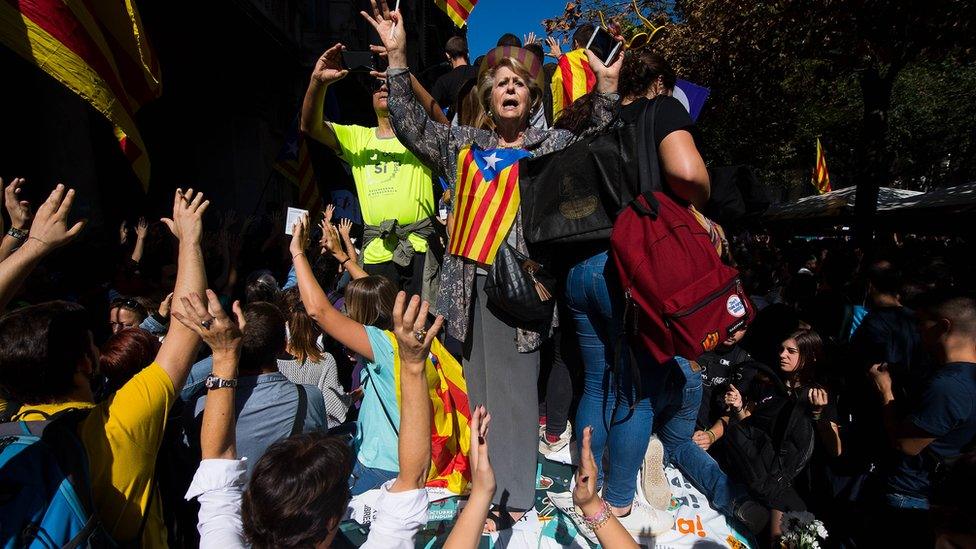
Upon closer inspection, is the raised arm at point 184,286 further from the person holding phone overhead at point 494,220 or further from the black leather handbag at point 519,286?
the black leather handbag at point 519,286

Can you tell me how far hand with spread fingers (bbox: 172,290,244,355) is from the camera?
6.23 feet

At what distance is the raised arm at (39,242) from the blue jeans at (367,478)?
1736mm

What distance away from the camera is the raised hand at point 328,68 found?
3.07m

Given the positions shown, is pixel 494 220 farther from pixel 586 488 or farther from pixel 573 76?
pixel 573 76

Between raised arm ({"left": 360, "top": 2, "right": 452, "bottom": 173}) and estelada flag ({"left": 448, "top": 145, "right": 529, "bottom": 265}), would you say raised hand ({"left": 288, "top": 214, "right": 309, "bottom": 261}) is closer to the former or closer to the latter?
raised arm ({"left": 360, "top": 2, "right": 452, "bottom": 173})

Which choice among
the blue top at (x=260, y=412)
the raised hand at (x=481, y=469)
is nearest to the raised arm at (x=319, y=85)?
the blue top at (x=260, y=412)

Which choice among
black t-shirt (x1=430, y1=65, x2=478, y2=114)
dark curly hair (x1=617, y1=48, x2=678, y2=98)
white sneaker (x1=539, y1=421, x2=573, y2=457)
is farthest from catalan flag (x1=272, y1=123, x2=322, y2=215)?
dark curly hair (x1=617, y1=48, x2=678, y2=98)

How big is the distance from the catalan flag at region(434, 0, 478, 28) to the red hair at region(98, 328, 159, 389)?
2749 millimetres

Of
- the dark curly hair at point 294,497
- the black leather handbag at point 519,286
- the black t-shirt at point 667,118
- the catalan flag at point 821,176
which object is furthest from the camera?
the catalan flag at point 821,176

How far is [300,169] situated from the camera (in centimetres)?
630

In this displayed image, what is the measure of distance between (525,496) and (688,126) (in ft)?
5.62

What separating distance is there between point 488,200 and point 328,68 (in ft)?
4.77

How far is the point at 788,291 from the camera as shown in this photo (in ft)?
30.7

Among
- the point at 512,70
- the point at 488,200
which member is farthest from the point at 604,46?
the point at 488,200
